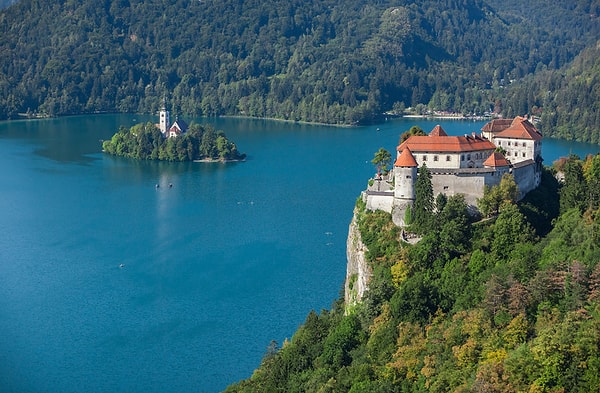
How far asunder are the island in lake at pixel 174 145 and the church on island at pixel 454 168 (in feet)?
130

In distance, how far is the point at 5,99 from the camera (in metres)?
114

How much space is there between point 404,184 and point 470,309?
24.2ft

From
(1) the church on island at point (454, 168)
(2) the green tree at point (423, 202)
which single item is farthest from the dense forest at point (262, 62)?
(2) the green tree at point (423, 202)

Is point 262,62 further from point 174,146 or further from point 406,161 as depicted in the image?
point 406,161

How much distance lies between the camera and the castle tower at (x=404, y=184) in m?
31.6

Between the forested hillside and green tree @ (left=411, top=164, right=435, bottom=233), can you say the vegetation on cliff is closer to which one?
the forested hillside

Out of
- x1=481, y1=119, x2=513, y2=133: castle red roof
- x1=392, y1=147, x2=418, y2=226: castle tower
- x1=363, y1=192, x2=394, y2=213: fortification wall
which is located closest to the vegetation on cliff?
x1=481, y1=119, x2=513, y2=133: castle red roof

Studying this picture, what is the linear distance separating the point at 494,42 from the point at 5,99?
8704cm

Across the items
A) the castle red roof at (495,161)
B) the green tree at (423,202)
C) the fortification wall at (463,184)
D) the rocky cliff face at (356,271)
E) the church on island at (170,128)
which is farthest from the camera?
the church on island at (170,128)

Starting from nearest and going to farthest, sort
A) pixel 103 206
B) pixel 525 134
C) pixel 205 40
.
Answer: pixel 525 134 < pixel 103 206 < pixel 205 40

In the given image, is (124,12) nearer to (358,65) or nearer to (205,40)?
(205,40)

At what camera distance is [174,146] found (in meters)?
74.9

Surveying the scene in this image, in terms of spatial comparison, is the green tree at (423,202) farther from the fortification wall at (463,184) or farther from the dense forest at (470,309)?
the fortification wall at (463,184)

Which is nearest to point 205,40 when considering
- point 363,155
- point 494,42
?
point 494,42
